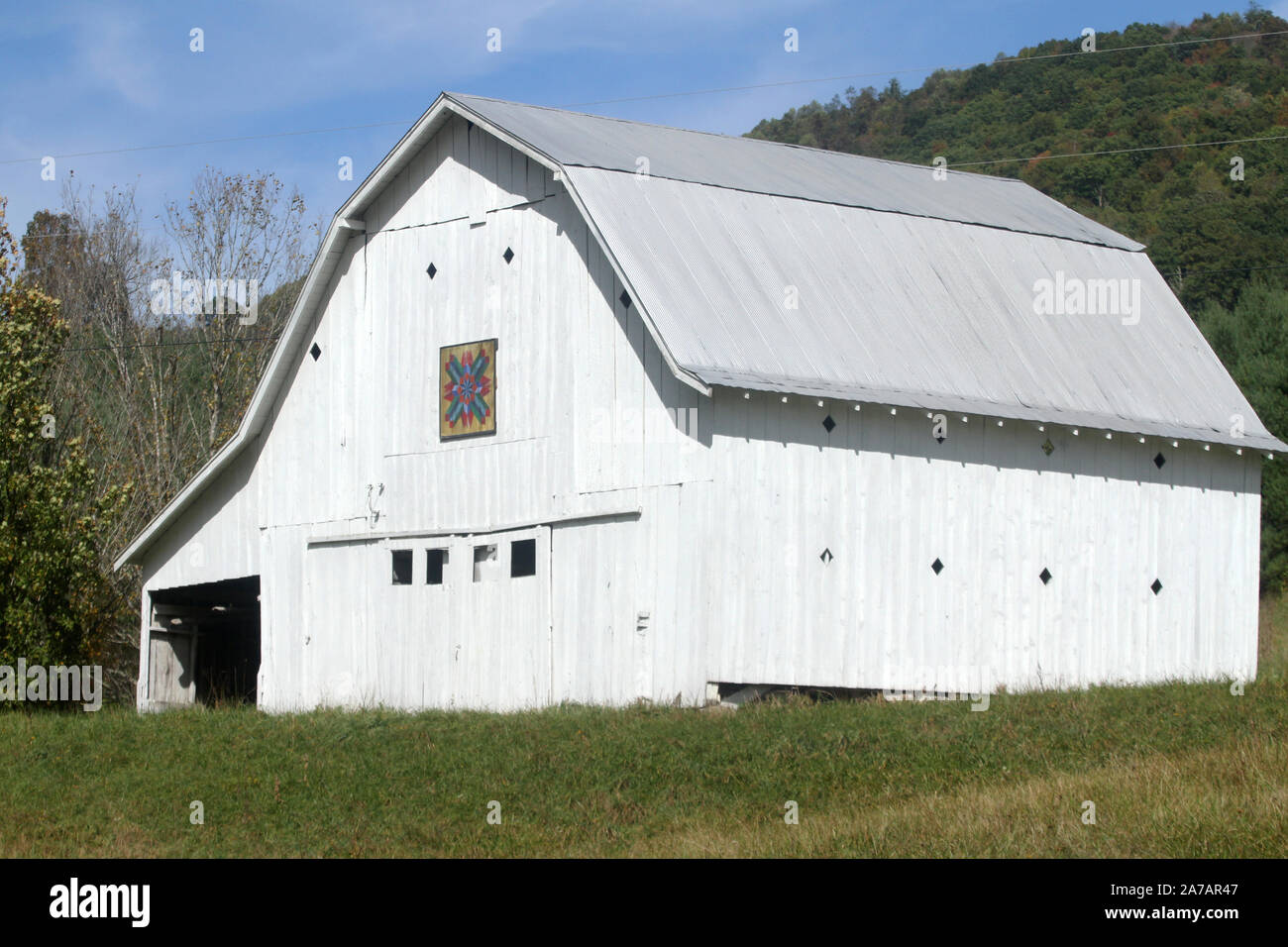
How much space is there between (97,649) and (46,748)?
11613 mm

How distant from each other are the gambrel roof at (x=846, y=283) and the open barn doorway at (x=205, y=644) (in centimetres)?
183

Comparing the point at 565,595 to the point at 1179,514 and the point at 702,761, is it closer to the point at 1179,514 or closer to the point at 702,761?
the point at 702,761

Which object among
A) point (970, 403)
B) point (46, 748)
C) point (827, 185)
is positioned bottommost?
point (46, 748)

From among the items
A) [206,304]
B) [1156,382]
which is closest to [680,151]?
[1156,382]

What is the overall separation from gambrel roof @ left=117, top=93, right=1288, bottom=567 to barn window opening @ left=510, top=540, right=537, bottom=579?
11.7 feet

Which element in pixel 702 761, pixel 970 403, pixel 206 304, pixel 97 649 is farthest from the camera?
pixel 206 304

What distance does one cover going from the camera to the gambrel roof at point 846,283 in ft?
57.9

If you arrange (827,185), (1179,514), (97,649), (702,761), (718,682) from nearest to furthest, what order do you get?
(702,761) → (718,682) → (1179,514) → (827,185) → (97,649)

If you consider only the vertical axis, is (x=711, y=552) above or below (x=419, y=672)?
above

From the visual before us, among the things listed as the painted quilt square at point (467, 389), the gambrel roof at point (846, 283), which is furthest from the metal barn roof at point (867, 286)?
the painted quilt square at point (467, 389)

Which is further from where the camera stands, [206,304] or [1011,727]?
[206,304]

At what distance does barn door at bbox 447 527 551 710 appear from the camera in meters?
18.7

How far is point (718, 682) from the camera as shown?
1688 cm

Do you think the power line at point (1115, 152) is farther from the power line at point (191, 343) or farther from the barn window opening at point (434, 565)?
the barn window opening at point (434, 565)
